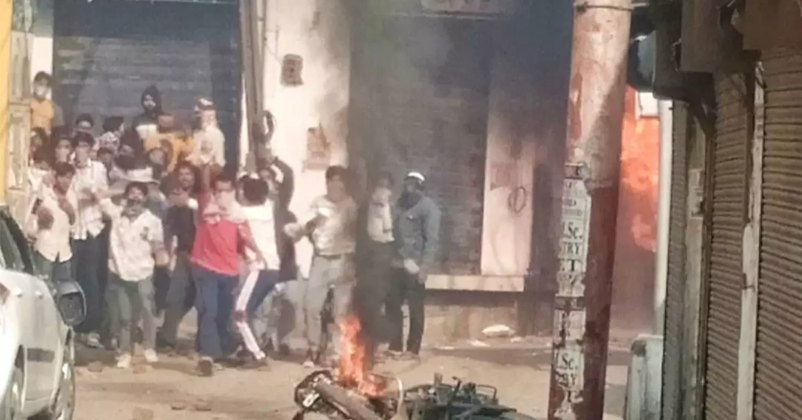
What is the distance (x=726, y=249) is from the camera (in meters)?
7.59

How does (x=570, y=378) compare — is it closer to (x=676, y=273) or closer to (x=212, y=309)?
(x=676, y=273)

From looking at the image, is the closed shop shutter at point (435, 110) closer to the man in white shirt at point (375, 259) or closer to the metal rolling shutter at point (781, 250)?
the man in white shirt at point (375, 259)

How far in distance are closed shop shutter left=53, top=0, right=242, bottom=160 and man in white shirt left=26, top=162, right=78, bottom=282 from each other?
90 centimetres

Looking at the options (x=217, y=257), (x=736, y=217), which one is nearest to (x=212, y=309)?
(x=217, y=257)

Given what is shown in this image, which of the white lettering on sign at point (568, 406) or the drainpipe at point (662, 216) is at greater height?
the drainpipe at point (662, 216)

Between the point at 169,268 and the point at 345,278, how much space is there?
2.16 meters

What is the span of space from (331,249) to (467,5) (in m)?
3.47

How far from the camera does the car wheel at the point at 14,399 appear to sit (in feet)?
23.6

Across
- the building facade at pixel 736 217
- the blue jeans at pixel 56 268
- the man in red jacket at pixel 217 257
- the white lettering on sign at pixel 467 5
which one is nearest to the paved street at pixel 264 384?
the man in red jacket at pixel 217 257

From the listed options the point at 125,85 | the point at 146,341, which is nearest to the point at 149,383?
the point at 146,341

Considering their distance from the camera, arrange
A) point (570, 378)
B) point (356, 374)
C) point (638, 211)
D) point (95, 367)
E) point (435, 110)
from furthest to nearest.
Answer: point (638, 211)
point (435, 110)
point (95, 367)
point (356, 374)
point (570, 378)

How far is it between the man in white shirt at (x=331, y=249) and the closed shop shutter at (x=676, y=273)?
24.8 feet

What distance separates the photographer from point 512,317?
17562 mm

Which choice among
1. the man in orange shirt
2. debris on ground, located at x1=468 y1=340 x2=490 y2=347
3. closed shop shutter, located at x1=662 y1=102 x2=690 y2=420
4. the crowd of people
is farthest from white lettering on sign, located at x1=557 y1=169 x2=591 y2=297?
the man in orange shirt
